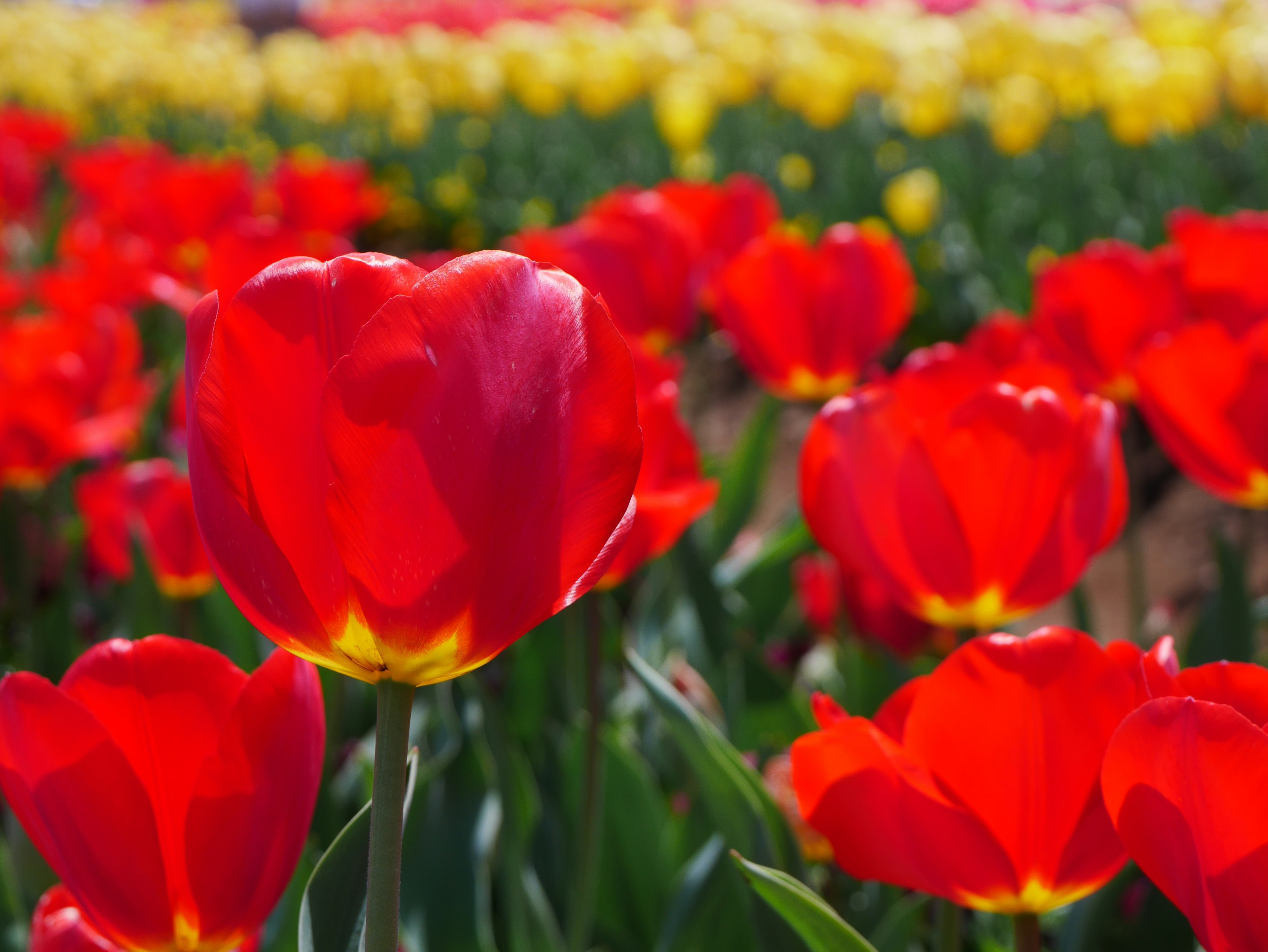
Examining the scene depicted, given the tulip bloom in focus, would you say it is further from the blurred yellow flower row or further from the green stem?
the blurred yellow flower row

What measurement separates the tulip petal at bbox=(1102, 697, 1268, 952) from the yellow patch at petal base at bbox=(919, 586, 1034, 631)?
364mm

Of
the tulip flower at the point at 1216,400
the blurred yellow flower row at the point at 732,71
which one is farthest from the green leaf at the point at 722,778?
the blurred yellow flower row at the point at 732,71

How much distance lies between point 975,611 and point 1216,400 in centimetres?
30

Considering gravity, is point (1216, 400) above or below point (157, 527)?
above

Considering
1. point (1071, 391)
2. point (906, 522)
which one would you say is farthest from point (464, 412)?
point (1071, 391)

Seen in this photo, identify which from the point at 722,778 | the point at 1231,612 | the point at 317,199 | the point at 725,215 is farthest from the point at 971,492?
the point at 317,199

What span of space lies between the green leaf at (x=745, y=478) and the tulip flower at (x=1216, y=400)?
3.15 feet

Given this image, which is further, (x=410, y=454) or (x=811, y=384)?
(x=811, y=384)

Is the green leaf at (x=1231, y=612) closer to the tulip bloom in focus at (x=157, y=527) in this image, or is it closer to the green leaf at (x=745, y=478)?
the green leaf at (x=745, y=478)

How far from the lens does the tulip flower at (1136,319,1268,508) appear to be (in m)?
1.00

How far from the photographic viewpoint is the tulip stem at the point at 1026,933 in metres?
0.61

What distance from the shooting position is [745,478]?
1997mm

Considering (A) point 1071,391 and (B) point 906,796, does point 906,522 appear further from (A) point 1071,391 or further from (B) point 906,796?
(B) point 906,796

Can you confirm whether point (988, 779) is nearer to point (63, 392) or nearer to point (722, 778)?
point (722, 778)
